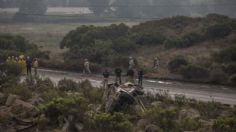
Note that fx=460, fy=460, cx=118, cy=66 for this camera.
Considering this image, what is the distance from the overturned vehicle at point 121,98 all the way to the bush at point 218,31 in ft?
77.3

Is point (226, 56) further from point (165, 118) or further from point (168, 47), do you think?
point (165, 118)

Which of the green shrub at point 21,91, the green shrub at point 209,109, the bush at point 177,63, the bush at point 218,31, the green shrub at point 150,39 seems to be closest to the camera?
the green shrub at point 209,109

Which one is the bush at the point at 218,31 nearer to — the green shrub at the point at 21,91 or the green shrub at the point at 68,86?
the green shrub at the point at 68,86

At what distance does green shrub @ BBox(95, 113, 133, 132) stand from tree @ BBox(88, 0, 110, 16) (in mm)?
126433

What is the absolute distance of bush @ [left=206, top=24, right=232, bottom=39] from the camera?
43.3 meters

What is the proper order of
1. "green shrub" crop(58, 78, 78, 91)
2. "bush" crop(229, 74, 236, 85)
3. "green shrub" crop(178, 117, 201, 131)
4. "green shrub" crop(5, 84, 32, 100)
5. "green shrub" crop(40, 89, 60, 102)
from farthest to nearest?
1. "bush" crop(229, 74, 236, 85)
2. "green shrub" crop(58, 78, 78, 91)
3. "green shrub" crop(5, 84, 32, 100)
4. "green shrub" crop(40, 89, 60, 102)
5. "green shrub" crop(178, 117, 201, 131)

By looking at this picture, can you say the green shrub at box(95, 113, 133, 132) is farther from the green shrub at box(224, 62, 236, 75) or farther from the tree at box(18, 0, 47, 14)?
the tree at box(18, 0, 47, 14)

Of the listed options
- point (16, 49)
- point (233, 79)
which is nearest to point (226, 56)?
point (233, 79)

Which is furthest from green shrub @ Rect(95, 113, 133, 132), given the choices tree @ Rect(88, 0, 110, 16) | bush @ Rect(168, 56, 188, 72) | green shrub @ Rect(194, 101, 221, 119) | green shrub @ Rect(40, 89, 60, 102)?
tree @ Rect(88, 0, 110, 16)

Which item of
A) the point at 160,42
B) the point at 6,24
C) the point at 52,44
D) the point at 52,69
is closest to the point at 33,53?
the point at 52,69

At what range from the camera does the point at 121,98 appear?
20656mm

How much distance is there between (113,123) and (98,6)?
426 ft

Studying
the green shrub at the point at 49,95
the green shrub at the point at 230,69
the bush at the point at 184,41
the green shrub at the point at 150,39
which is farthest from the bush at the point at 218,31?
the green shrub at the point at 49,95

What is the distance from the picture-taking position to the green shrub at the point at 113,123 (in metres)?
18.0
